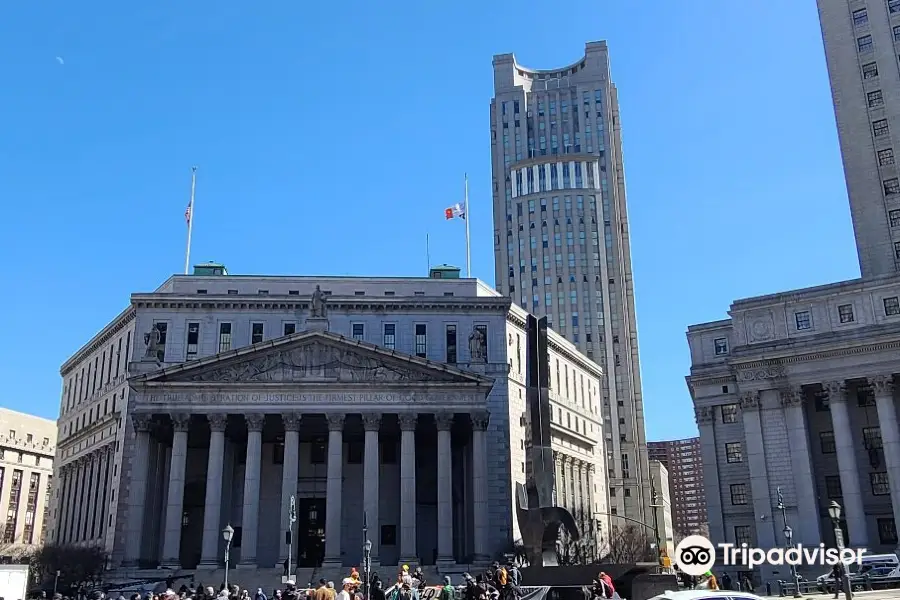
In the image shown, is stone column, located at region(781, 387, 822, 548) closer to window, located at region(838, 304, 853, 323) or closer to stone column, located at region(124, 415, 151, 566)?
window, located at region(838, 304, 853, 323)

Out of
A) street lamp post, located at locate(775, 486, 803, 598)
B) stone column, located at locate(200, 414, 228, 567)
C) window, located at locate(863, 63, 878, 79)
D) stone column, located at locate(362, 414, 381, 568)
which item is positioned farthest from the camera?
window, located at locate(863, 63, 878, 79)

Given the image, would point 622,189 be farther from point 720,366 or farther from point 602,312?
point 720,366

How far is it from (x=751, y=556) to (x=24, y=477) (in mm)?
106176

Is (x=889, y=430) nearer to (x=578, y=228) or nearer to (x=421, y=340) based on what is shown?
(x=421, y=340)

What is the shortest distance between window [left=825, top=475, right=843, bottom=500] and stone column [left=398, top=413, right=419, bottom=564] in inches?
1232

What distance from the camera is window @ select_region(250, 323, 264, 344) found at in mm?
78938

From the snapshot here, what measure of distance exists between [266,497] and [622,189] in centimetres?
7629

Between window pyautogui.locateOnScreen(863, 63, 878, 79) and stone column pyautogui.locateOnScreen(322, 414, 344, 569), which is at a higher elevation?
window pyautogui.locateOnScreen(863, 63, 878, 79)

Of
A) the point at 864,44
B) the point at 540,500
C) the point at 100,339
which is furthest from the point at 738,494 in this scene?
the point at 100,339

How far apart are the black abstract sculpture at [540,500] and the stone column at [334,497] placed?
3220cm

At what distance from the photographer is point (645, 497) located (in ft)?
383

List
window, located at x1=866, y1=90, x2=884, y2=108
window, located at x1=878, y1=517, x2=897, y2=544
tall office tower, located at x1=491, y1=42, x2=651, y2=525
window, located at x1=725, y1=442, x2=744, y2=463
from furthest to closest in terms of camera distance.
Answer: tall office tower, located at x1=491, y1=42, x2=651, y2=525, window, located at x1=866, y1=90, x2=884, y2=108, window, located at x1=725, y1=442, x2=744, y2=463, window, located at x1=878, y1=517, x2=897, y2=544

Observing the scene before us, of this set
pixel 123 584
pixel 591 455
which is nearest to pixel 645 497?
pixel 591 455

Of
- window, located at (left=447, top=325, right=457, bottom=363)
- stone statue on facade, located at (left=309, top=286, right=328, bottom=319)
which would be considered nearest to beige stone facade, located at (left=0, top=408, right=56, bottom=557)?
window, located at (left=447, top=325, right=457, bottom=363)
